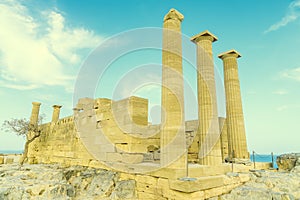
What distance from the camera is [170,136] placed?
20.6 ft

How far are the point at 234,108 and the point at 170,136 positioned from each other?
674cm

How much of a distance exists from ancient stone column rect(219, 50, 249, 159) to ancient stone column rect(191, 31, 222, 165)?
3145 millimetres

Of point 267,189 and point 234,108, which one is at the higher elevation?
point 234,108

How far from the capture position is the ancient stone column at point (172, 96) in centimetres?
602

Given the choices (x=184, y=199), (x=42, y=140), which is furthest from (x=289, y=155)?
(x=42, y=140)

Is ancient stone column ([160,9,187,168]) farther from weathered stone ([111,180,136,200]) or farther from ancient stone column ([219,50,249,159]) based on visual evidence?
ancient stone column ([219,50,249,159])

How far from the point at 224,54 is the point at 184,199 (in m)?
9.85

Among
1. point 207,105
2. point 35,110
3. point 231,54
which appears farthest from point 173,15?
point 35,110

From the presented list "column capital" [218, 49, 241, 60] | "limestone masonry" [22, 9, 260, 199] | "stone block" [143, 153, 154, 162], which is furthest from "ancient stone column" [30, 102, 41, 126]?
"column capital" [218, 49, 241, 60]

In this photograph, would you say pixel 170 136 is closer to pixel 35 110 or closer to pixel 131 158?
pixel 131 158

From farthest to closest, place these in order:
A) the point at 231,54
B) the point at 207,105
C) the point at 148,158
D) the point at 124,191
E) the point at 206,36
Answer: the point at 231,54, the point at 206,36, the point at 207,105, the point at 148,158, the point at 124,191

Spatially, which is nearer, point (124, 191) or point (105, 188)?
point (124, 191)

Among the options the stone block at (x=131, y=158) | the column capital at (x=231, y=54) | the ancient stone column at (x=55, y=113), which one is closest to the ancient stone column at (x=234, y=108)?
the column capital at (x=231, y=54)

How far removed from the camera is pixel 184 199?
15.8 feet
